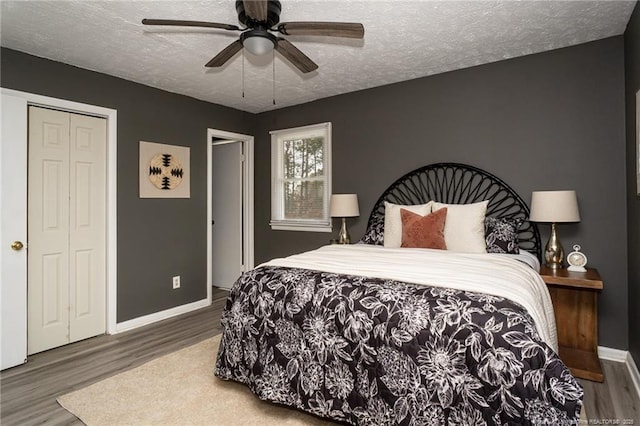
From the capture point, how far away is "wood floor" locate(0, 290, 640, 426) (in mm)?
2102

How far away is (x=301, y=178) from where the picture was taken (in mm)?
4676

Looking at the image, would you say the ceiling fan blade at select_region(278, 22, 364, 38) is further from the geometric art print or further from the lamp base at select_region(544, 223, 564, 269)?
the geometric art print

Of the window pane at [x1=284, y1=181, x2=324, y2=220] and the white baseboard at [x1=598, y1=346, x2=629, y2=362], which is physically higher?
the window pane at [x1=284, y1=181, x2=324, y2=220]

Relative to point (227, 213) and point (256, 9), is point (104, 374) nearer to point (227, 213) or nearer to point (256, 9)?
point (256, 9)

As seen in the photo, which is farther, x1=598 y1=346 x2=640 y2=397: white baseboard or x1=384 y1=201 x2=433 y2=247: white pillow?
x1=384 y1=201 x2=433 y2=247: white pillow

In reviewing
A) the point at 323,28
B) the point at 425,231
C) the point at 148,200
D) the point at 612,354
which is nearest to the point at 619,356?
the point at 612,354

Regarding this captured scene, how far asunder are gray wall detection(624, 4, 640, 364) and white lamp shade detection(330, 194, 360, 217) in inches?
89.9

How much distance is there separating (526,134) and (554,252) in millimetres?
1053

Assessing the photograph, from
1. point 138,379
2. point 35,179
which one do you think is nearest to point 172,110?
point 35,179

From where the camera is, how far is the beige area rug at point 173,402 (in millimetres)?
2035

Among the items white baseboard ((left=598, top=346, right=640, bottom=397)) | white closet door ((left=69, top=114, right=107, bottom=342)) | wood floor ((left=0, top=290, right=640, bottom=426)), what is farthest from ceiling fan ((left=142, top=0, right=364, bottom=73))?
white baseboard ((left=598, top=346, right=640, bottom=397))

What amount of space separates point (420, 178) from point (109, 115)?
3.14 m

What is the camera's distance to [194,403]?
2.20 meters

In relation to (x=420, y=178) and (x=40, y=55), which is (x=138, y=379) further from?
(x=420, y=178)
